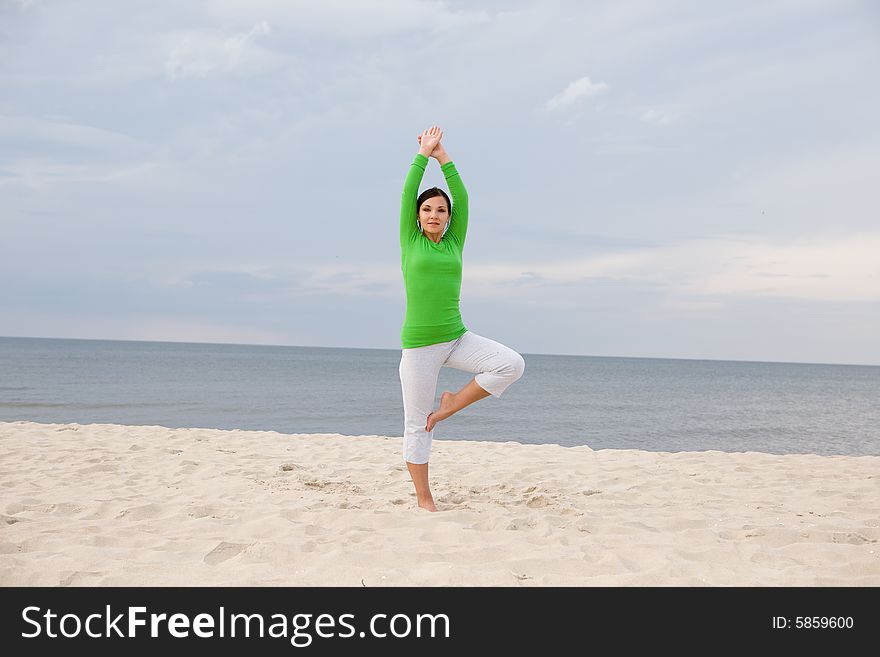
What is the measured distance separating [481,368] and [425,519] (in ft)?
3.19

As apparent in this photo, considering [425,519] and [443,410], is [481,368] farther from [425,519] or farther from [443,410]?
[425,519]

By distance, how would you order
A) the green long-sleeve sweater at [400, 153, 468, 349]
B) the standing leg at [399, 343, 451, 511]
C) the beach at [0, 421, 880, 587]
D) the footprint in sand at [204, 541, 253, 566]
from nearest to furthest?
the beach at [0, 421, 880, 587] < the footprint in sand at [204, 541, 253, 566] < the green long-sleeve sweater at [400, 153, 468, 349] < the standing leg at [399, 343, 451, 511]

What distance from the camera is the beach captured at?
3.12m

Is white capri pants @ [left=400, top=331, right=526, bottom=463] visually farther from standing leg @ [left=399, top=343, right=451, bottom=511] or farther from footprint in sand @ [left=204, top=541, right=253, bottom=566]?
footprint in sand @ [left=204, top=541, right=253, bottom=566]

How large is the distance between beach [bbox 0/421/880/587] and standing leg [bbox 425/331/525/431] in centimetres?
68

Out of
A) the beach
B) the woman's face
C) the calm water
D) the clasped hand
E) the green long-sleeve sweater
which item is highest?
the clasped hand

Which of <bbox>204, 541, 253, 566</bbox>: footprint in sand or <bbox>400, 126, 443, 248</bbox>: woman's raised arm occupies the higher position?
<bbox>400, 126, 443, 248</bbox>: woman's raised arm

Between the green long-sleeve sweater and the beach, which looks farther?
the green long-sleeve sweater

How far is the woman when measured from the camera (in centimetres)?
428

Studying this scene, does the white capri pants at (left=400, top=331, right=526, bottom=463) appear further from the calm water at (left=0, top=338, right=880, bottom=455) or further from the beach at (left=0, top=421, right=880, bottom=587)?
the calm water at (left=0, top=338, right=880, bottom=455)

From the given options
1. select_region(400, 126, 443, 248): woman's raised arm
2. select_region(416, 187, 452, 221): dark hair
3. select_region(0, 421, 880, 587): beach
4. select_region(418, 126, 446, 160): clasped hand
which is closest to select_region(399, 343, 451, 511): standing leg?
select_region(0, 421, 880, 587): beach

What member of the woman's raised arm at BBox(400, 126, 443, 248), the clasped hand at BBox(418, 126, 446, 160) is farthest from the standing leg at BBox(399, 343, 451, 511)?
the clasped hand at BBox(418, 126, 446, 160)

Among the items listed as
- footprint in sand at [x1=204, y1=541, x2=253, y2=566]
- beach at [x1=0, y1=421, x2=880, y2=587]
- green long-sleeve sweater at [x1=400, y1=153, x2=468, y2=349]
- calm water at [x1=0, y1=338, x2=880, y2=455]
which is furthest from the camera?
calm water at [x1=0, y1=338, x2=880, y2=455]

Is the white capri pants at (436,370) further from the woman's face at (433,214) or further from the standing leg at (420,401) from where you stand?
the woman's face at (433,214)
